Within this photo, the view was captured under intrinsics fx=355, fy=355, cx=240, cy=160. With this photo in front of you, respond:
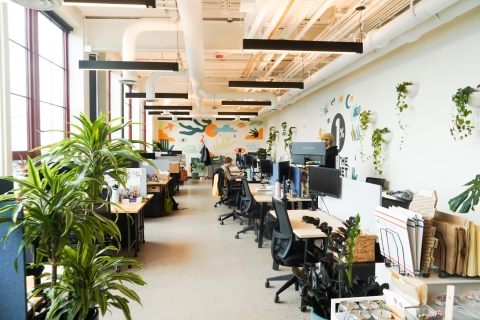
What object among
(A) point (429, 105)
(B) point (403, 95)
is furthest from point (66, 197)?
(B) point (403, 95)

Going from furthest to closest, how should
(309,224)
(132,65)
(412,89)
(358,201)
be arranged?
1. (132,65)
2. (412,89)
3. (309,224)
4. (358,201)

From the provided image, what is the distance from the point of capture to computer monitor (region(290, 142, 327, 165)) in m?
5.93

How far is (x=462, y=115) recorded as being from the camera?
448cm

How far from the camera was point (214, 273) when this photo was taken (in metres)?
4.54

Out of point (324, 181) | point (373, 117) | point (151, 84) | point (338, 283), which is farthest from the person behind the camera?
point (151, 84)

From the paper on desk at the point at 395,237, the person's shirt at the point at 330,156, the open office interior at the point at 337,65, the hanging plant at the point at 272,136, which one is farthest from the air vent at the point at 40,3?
the hanging plant at the point at 272,136

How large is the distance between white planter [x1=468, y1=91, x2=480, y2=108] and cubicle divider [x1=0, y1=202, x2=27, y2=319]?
464cm

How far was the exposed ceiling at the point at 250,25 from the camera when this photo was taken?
5137 millimetres

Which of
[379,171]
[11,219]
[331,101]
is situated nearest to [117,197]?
[11,219]

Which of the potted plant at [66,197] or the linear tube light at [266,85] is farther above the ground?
the linear tube light at [266,85]

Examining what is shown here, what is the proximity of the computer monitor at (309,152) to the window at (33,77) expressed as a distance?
3.78 meters

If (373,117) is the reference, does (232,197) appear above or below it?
below

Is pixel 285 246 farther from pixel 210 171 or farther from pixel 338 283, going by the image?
pixel 210 171

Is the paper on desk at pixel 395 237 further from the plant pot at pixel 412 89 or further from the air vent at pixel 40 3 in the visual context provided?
the plant pot at pixel 412 89
